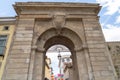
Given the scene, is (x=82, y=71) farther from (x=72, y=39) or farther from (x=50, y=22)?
(x=50, y=22)

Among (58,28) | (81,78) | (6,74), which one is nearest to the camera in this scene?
(6,74)

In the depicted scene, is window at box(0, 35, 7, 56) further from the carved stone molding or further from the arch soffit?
the carved stone molding

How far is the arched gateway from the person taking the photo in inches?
362

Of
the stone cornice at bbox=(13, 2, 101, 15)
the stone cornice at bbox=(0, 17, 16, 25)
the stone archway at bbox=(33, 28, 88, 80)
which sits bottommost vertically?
the stone archway at bbox=(33, 28, 88, 80)

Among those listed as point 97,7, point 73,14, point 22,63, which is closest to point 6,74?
point 22,63

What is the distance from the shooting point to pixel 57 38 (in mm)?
12695

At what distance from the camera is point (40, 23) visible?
11.6 metres

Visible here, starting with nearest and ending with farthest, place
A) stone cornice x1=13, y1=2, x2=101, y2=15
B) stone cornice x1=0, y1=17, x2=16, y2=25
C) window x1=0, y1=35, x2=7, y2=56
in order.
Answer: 1. window x1=0, y1=35, x2=7, y2=56
2. stone cornice x1=13, y1=2, x2=101, y2=15
3. stone cornice x1=0, y1=17, x2=16, y2=25

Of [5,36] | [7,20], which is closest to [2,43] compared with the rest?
[5,36]

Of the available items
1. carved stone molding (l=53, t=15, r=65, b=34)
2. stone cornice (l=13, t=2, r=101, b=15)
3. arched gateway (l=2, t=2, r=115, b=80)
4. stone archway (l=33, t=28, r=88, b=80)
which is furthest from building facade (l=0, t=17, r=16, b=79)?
carved stone molding (l=53, t=15, r=65, b=34)

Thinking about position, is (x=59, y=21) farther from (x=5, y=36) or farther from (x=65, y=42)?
(x=5, y=36)

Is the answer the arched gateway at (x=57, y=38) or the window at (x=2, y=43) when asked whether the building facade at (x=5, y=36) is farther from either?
the arched gateway at (x=57, y=38)

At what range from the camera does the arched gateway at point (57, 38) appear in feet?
30.1

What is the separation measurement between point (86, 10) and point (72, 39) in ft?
11.0
